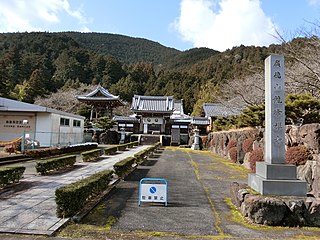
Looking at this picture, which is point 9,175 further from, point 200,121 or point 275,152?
point 200,121

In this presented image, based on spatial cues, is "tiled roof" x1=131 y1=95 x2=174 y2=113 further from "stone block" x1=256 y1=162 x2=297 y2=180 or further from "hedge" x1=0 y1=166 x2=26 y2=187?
"stone block" x1=256 y1=162 x2=297 y2=180

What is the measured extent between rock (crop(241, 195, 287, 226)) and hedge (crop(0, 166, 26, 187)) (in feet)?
20.7

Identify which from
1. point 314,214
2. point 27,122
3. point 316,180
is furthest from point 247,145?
point 27,122

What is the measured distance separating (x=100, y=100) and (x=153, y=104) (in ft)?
25.2

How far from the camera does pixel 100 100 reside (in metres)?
37.2

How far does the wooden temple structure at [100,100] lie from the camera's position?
121 feet

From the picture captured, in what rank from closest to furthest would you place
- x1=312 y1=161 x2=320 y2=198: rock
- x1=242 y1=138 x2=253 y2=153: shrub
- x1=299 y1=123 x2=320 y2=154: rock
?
x1=312 y1=161 x2=320 y2=198: rock → x1=299 y1=123 x2=320 y2=154: rock → x1=242 y1=138 x2=253 y2=153: shrub

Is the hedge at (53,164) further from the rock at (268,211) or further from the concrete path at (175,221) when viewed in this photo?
the rock at (268,211)

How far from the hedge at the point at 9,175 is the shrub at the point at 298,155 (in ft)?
27.1

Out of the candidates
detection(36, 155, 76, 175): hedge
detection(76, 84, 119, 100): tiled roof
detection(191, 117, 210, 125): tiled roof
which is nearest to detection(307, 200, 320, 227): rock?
detection(36, 155, 76, 175): hedge

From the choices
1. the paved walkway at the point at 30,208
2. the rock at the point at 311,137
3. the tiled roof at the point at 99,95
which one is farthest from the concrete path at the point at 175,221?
the tiled roof at the point at 99,95

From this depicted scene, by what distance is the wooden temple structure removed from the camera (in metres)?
36.9

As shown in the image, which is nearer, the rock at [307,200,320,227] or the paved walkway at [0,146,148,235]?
the paved walkway at [0,146,148,235]

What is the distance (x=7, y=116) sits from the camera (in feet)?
62.2
